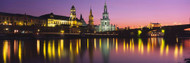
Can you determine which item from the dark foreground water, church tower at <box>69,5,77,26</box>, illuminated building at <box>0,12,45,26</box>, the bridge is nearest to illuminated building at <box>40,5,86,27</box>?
church tower at <box>69,5,77,26</box>

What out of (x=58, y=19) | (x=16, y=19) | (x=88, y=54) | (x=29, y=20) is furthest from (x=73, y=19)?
(x=88, y=54)

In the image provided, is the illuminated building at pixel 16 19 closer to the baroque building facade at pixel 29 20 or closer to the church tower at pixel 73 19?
the baroque building facade at pixel 29 20

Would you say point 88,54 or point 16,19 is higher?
point 16,19

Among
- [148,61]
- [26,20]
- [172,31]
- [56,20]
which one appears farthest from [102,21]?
[148,61]

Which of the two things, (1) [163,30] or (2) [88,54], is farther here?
(1) [163,30]

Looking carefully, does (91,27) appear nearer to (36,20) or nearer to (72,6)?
(72,6)

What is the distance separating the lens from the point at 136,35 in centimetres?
11344

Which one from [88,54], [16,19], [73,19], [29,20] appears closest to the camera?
[88,54]

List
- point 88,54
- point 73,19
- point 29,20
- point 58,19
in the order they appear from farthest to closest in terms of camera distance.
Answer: point 73,19, point 58,19, point 29,20, point 88,54

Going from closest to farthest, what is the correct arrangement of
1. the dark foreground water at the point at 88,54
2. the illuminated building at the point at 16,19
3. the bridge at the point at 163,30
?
the dark foreground water at the point at 88,54, the bridge at the point at 163,30, the illuminated building at the point at 16,19

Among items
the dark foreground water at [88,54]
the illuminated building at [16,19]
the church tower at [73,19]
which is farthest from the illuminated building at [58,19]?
the dark foreground water at [88,54]

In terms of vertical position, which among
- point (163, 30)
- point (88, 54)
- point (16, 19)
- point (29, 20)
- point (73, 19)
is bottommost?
point (88, 54)

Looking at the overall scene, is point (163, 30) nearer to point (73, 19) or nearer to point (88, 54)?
point (73, 19)

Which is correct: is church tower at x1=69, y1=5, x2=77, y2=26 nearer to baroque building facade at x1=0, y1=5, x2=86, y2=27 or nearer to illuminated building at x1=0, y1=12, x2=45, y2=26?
baroque building facade at x1=0, y1=5, x2=86, y2=27
